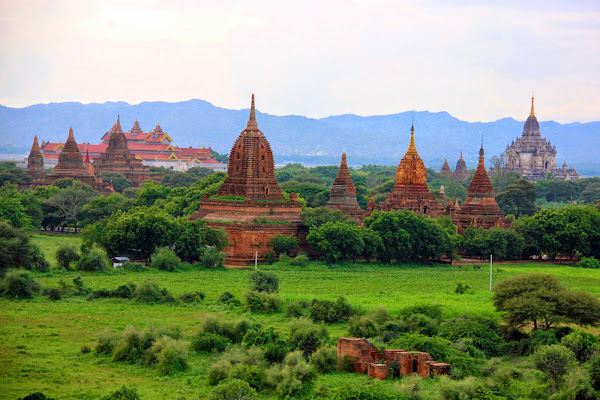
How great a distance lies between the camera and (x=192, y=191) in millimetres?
74438

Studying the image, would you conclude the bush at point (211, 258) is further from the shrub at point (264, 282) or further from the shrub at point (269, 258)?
the shrub at point (264, 282)

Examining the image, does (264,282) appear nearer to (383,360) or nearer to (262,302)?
(262,302)

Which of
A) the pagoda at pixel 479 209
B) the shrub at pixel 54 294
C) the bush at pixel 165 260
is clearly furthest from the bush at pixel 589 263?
the shrub at pixel 54 294

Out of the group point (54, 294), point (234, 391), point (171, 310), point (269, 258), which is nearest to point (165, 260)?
point (269, 258)

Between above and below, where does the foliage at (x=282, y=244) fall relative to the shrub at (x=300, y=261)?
above

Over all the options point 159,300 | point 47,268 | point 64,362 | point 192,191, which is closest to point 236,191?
point 192,191

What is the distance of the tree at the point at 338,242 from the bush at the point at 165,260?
8.88 m

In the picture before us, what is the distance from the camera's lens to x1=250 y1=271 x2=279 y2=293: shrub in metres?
43.9

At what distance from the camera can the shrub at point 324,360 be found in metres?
31.5

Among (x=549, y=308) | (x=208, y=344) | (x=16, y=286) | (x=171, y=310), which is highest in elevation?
(x=549, y=308)

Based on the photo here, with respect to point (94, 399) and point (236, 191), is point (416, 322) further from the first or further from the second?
point (236, 191)

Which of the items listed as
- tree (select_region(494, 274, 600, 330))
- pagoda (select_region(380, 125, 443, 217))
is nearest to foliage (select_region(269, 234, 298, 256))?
pagoda (select_region(380, 125, 443, 217))

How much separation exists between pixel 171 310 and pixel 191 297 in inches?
85.4

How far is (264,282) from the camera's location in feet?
146
